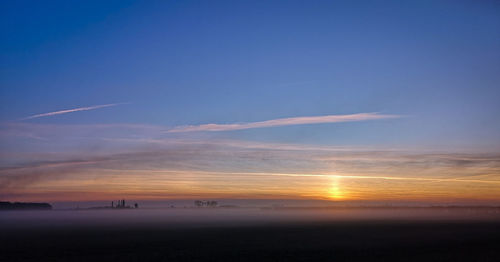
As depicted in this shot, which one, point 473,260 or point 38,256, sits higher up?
point 38,256

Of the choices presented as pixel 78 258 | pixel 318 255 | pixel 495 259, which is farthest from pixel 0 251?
pixel 495 259

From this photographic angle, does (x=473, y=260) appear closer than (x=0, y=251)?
Yes

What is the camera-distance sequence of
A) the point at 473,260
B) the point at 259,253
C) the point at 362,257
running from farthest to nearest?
the point at 259,253, the point at 362,257, the point at 473,260

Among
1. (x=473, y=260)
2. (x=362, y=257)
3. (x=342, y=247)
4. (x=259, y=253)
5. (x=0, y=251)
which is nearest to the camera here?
(x=473, y=260)

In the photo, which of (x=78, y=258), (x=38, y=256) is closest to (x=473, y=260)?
(x=78, y=258)

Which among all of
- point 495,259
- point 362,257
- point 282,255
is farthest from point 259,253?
point 495,259

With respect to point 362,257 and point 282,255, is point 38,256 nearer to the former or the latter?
point 282,255

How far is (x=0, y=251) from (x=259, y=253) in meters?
31.6

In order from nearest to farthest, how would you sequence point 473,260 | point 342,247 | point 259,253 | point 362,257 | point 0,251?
1. point 473,260
2. point 362,257
3. point 259,253
4. point 0,251
5. point 342,247

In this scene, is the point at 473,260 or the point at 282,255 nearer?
the point at 473,260

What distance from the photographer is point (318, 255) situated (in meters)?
51.4

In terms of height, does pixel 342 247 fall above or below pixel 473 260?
above

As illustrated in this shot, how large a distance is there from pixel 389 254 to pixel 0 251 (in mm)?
46057

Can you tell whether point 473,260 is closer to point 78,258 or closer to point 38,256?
Result: point 78,258
